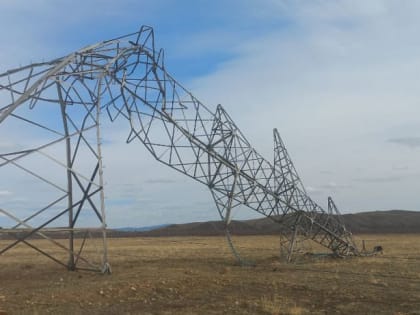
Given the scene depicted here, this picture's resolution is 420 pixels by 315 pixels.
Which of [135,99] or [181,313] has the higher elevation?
[135,99]

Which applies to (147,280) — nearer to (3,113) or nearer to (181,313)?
(181,313)

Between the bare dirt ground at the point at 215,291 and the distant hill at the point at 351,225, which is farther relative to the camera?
the distant hill at the point at 351,225

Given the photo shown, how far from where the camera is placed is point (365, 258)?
32.4 meters

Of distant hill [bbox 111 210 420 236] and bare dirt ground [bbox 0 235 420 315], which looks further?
distant hill [bbox 111 210 420 236]

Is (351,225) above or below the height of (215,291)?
above

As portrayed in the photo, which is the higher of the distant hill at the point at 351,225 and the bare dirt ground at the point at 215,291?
the distant hill at the point at 351,225

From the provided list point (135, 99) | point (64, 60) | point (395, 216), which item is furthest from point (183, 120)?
point (395, 216)

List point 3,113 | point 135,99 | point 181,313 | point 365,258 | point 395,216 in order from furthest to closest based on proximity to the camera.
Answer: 1. point 395,216
2. point 365,258
3. point 135,99
4. point 3,113
5. point 181,313

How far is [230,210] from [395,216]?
138 metres

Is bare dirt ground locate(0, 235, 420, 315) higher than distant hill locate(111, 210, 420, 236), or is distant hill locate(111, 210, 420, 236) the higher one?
distant hill locate(111, 210, 420, 236)

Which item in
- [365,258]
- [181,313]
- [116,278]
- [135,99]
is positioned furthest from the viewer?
[365,258]

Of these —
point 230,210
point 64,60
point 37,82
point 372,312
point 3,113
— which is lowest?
point 372,312

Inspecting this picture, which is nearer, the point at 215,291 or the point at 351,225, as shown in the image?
the point at 215,291

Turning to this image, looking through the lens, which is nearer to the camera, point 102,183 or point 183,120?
point 102,183
